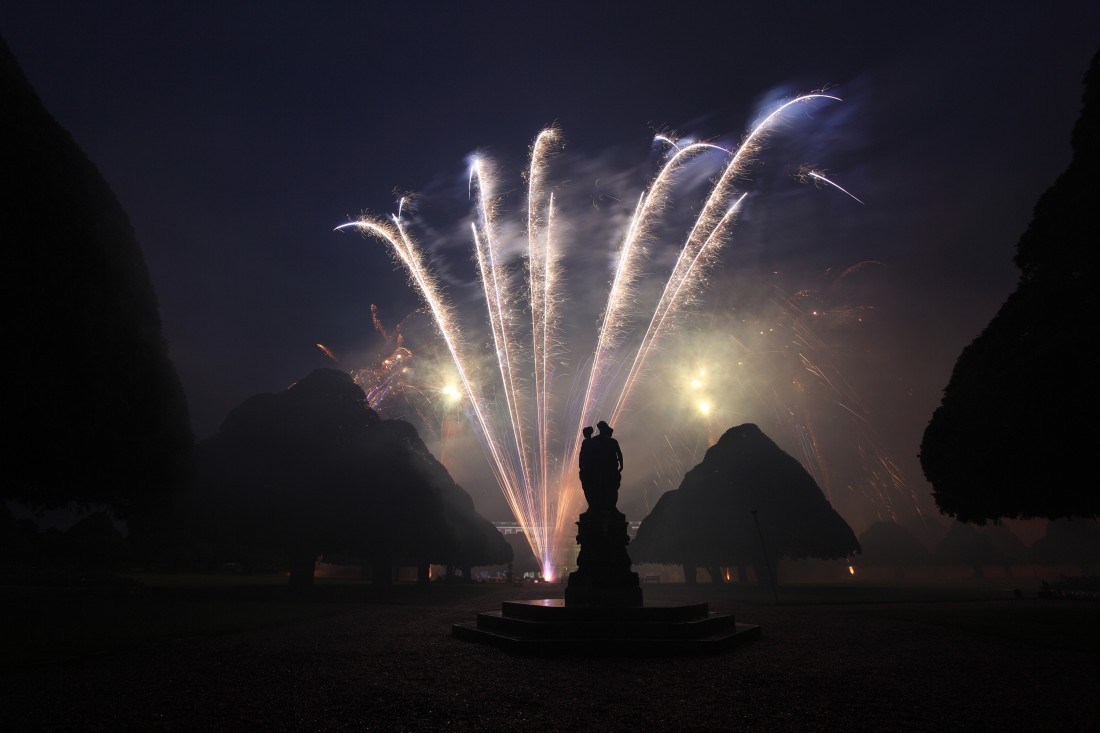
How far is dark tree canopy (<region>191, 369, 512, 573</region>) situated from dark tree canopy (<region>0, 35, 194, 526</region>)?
14.9m

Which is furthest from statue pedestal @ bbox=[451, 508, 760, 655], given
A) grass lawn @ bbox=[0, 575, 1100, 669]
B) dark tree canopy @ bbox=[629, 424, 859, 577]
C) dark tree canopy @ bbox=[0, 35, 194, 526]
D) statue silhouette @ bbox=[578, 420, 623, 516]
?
dark tree canopy @ bbox=[629, 424, 859, 577]

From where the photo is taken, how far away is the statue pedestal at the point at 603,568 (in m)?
14.3

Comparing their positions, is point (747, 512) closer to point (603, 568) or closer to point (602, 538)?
point (602, 538)

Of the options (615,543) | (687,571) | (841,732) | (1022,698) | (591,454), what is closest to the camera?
(841,732)

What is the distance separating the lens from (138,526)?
21.7 meters

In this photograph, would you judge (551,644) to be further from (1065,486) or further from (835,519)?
(835,519)

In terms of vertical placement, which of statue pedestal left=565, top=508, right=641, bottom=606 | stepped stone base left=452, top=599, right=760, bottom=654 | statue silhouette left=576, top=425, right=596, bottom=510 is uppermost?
statue silhouette left=576, top=425, right=596, bottom=510

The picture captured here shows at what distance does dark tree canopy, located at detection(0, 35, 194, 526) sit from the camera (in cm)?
1300

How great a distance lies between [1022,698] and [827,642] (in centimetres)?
529

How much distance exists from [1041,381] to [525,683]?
1640cm

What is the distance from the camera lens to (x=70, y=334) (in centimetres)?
1359

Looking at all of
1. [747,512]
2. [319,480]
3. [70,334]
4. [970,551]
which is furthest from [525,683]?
[970,551]

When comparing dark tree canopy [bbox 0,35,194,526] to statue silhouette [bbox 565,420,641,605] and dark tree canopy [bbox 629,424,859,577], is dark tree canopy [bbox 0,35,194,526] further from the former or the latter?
dark tree canopy [bbox 629,424,859,577]

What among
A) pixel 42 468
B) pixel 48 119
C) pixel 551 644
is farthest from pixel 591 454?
pixel 48 119
